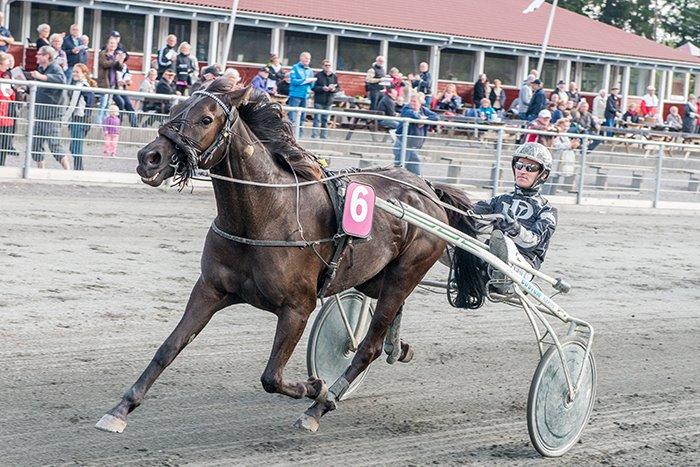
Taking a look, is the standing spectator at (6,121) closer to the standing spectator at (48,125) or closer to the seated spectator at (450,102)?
the standing spectator at (48,125)

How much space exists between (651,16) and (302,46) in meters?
31.0

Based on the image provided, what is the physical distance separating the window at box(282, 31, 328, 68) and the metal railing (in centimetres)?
1190

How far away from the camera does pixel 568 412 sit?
5547mm

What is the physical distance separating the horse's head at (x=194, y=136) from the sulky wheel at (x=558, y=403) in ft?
6.04

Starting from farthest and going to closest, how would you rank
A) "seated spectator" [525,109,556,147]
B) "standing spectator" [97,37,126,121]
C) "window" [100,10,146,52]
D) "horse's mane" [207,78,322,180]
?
1. "window" [100,10,146,52]
2. "standing spectator" [97,37,126,121]
3. "seated spectator" [525,109,556,147]
4. "horse's mane" [207,78,322,180]

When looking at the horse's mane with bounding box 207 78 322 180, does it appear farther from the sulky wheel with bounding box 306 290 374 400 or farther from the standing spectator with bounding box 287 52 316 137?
the standing spectator with bounding box 287 52 316 137

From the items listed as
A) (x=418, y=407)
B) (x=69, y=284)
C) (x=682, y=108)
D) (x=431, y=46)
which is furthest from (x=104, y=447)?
(x=682, y=108)

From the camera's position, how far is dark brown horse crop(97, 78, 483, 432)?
469cm

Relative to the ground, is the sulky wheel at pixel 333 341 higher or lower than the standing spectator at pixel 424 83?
lower

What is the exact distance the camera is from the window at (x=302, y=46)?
93.6 ft

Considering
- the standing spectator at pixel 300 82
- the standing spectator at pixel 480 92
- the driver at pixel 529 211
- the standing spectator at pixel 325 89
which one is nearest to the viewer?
the driver at pixel 529 211

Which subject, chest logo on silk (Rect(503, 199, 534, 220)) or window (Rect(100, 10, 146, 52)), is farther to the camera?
window (Rect(100, 10, 146, 52))

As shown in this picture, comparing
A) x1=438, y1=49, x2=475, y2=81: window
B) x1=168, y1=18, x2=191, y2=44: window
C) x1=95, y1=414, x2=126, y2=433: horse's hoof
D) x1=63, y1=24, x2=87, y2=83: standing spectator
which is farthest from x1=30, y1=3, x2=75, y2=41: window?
x1=95, y1=414, x2=126, y2=433: horse's hoof

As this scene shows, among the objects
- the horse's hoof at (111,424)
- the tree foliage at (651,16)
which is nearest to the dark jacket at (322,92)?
the horse's hoof at (111,424)
